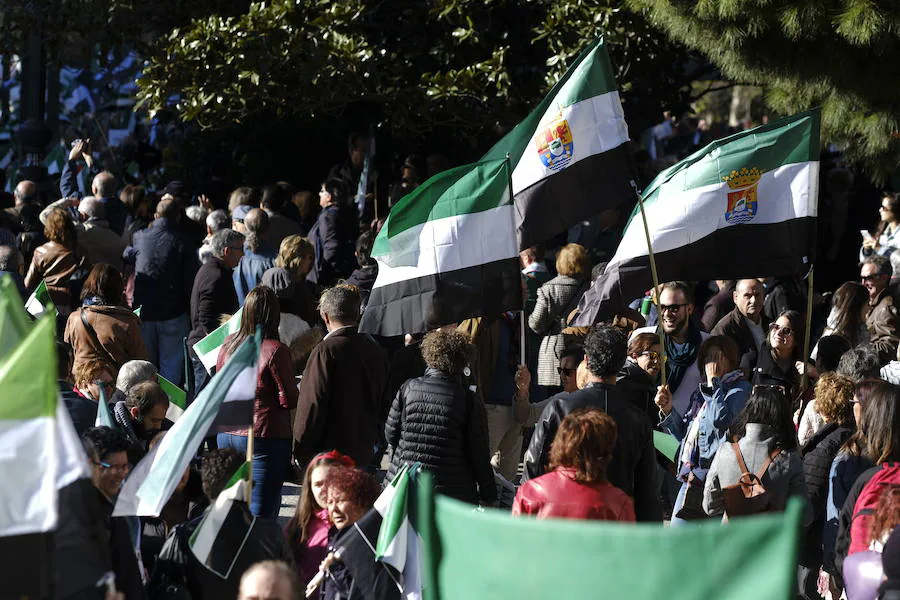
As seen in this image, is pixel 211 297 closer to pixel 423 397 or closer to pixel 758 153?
pixel 423 397

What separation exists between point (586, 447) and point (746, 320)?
4523 millimetres

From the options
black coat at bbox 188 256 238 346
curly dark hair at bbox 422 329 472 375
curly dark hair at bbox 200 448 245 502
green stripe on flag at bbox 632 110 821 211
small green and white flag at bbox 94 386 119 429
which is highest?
green stripe on flag at bbox 632 110 821 211

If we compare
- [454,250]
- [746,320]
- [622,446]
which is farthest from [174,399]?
[746,320]

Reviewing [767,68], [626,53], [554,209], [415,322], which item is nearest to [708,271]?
[554,209]

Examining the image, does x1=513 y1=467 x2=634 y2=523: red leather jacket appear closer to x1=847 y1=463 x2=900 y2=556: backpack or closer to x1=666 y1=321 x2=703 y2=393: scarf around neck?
x1=847 y1=463 x2=900 y2=556: backpack

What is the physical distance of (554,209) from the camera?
8.00m

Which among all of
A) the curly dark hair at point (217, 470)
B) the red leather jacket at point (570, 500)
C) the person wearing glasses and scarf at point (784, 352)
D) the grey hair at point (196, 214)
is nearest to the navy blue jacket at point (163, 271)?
the grey hair at point (196, 214)

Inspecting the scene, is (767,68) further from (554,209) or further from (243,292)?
(243,292)

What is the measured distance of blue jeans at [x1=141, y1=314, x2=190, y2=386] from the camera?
11.0m

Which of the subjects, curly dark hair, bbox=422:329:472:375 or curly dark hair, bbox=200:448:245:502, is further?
curly dark hair, bbox=422:329:472:375

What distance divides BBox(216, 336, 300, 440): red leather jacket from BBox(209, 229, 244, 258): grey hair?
8.35 ft

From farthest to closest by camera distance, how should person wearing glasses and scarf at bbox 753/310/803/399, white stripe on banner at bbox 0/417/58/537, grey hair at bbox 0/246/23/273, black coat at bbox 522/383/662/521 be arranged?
grey hair at bbox 0/246/23/273
person wearing glasses and scarf at bbox 753/310/803/399
black coat at bbox 522/383/662/521
white stripe on banner at bbox 0/417/58/537

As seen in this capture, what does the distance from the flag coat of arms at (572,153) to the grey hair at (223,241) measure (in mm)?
3061

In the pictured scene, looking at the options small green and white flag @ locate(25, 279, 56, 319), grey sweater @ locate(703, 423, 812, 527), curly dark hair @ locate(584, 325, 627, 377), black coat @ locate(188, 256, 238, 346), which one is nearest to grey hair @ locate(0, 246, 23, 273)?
small green and white flag @ locate(25, 279, 56, 319)
